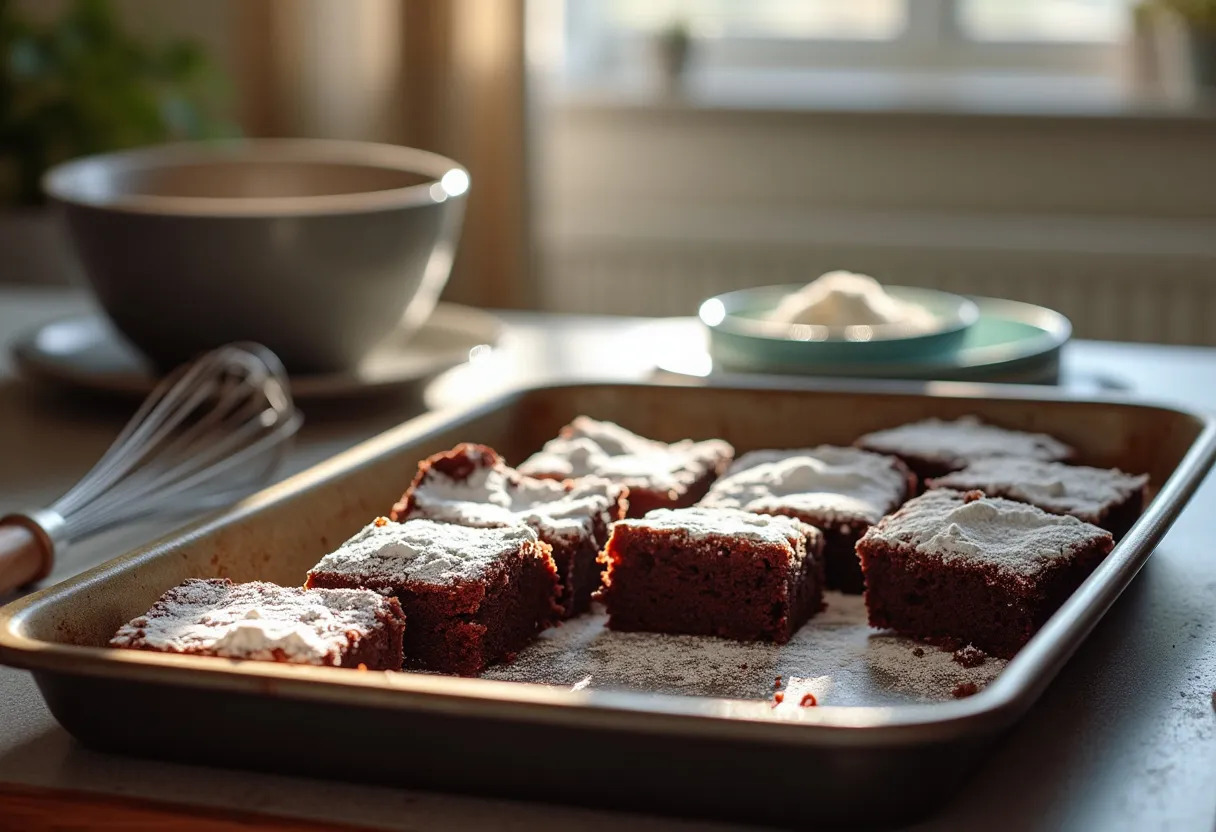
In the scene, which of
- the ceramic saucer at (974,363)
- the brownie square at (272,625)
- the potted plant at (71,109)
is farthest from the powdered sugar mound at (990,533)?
the potted plant at (71,109)

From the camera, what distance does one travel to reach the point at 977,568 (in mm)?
869

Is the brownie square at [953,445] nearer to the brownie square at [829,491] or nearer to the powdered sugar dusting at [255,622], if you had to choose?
the brownie square at [829,491]

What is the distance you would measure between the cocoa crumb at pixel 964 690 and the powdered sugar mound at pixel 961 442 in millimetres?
285

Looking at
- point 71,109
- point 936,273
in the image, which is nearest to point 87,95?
point 71,109

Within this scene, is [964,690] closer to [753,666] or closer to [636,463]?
[753,666]

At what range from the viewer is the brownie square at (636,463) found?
105cm

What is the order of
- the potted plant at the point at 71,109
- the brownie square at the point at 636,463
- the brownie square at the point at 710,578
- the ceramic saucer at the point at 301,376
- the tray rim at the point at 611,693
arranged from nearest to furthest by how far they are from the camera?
the tray rim at the point at 611,693, the brownie square at the point at 710,578, the brownie square at the point at 636,463, the ceramic saucer at the point at 301,376, the potted plant at the point at 71,109

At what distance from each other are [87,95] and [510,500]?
7.27 ft

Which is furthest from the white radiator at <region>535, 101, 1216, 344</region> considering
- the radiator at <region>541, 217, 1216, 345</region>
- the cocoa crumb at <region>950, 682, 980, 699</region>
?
the cocoa crumb at <region>950, 682, 980, 699</region>

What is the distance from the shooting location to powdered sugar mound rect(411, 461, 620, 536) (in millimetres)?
957

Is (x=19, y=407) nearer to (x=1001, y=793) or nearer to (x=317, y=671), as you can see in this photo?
(x=317, y=671)

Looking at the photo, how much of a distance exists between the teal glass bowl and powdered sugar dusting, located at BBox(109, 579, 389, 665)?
69 centimetres

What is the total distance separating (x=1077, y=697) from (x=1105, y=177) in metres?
2.41

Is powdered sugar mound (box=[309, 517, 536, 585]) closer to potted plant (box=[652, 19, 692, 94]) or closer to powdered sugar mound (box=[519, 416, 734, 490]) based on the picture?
powdered sugar mound (box=[519, 416, 734, 490])
